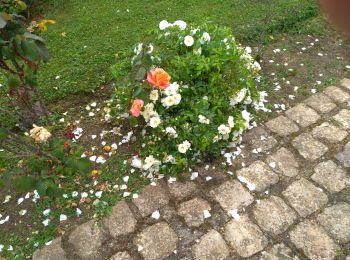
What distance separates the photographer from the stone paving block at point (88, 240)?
248 cm

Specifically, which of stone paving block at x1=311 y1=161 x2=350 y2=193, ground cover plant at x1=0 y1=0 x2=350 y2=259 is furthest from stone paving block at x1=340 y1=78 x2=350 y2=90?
stone paving block at x1=311 y1=161 x2=350 y2=193

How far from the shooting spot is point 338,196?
9.12 ft

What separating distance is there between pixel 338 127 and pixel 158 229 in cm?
186

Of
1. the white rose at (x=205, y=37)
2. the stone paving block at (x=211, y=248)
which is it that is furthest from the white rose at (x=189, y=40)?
Answer: the stone paving block at (x=211, y=248)

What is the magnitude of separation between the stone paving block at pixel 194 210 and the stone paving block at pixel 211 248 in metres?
0.12

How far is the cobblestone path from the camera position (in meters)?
2.49

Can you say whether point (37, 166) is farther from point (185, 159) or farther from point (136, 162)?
point (185, 159)

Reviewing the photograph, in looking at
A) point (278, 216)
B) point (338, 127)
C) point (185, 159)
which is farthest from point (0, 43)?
point (338, 127)

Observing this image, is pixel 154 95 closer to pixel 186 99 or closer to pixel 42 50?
pixel 186 99

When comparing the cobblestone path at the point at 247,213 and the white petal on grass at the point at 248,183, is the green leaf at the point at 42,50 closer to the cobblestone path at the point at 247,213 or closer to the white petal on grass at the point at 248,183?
the cobblestone path at the point at 247,213

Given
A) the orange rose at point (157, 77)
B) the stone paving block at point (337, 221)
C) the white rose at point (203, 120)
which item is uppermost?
the orange rose at point (157, 77)

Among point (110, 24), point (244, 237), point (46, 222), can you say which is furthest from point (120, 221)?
point (110, 24)

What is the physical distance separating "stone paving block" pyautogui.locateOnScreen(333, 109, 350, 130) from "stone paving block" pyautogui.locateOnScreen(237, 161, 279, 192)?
0.89 meters

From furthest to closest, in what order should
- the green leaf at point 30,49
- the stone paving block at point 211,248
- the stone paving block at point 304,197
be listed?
the stone paving block at point 304,197 < the stone paving block at point 211,248 < the green leaf at point 30,49
